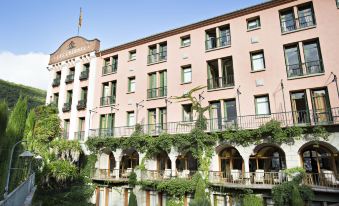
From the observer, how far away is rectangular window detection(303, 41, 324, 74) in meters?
18.0

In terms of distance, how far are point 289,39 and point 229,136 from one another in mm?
8687

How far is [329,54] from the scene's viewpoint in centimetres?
1752

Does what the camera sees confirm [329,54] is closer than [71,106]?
Yes

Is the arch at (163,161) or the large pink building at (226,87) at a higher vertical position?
the large pink building at (226,87)

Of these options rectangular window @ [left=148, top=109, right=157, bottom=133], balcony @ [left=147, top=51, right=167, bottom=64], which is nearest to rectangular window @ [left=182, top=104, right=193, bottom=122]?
rectangular window @ [left=148, top=109, right=157, bottom=133]

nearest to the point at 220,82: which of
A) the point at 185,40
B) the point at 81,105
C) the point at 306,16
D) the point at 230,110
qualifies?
the point at 230,110

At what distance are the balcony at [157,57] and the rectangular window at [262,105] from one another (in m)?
9.70

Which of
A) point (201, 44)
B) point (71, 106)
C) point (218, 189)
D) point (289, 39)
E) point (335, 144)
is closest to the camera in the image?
point (335, 144)

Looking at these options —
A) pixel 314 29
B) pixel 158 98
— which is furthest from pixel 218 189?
pixel 314 29

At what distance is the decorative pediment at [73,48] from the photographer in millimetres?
29328

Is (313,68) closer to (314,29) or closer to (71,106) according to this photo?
(314,29)

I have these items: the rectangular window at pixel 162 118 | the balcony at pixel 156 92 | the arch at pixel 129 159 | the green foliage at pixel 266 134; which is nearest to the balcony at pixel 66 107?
the arch at pixel 129 159

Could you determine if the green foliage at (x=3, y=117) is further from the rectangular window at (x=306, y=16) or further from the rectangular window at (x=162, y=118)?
the rectangular window at (x=306, y=16)

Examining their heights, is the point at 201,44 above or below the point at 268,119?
above
